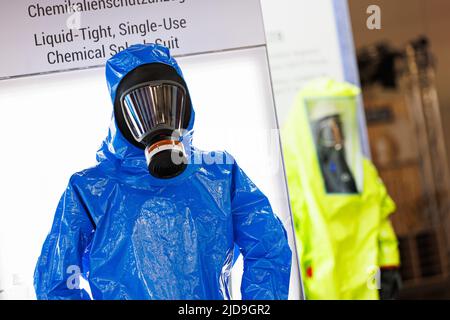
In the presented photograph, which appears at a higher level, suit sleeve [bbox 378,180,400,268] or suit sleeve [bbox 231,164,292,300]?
suit sleeve [bbox 231,164,292,300]

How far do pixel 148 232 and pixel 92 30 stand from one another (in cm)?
46

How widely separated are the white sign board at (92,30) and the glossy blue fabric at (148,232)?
153 mm

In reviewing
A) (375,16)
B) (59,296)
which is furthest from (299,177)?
(59,296)

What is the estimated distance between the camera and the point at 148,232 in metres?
1.53

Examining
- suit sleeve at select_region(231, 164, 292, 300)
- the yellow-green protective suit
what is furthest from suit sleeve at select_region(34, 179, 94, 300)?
the yellow-green protective suit

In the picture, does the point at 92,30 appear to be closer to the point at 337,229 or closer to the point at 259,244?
the point at 259,244

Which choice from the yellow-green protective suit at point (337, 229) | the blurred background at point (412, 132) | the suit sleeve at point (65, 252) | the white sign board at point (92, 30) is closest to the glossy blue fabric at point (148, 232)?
the suit sleeve at point (65, 252)

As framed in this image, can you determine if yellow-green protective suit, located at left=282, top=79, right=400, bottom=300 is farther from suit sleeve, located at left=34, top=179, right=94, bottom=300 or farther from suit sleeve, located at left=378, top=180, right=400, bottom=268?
suit sleeve, located at left=34, top=179, right=94, bottom=300

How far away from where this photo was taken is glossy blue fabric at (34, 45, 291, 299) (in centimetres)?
151

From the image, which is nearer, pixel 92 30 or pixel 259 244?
pixel 259 244

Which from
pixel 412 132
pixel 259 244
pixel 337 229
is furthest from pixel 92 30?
pixel 412 132

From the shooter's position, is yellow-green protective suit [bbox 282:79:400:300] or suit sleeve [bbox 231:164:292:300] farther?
yellow-green protective suit [bbox 282:79:400:300]

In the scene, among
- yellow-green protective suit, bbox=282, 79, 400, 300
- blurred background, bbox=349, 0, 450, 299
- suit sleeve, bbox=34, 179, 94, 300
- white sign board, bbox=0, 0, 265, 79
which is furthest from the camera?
blurred background, bbox=349, 0, 450, 299

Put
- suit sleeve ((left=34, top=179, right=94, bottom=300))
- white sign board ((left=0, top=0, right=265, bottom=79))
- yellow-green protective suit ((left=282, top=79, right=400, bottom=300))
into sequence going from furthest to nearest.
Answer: yellow-green protective suit ((left=282, top=79, right=400, bottom=300)) → white sign board ((left=0, top=0, right=265, bottom=79)) → suit sleeve ((left=34, top=179, right=94, bottom=300))
